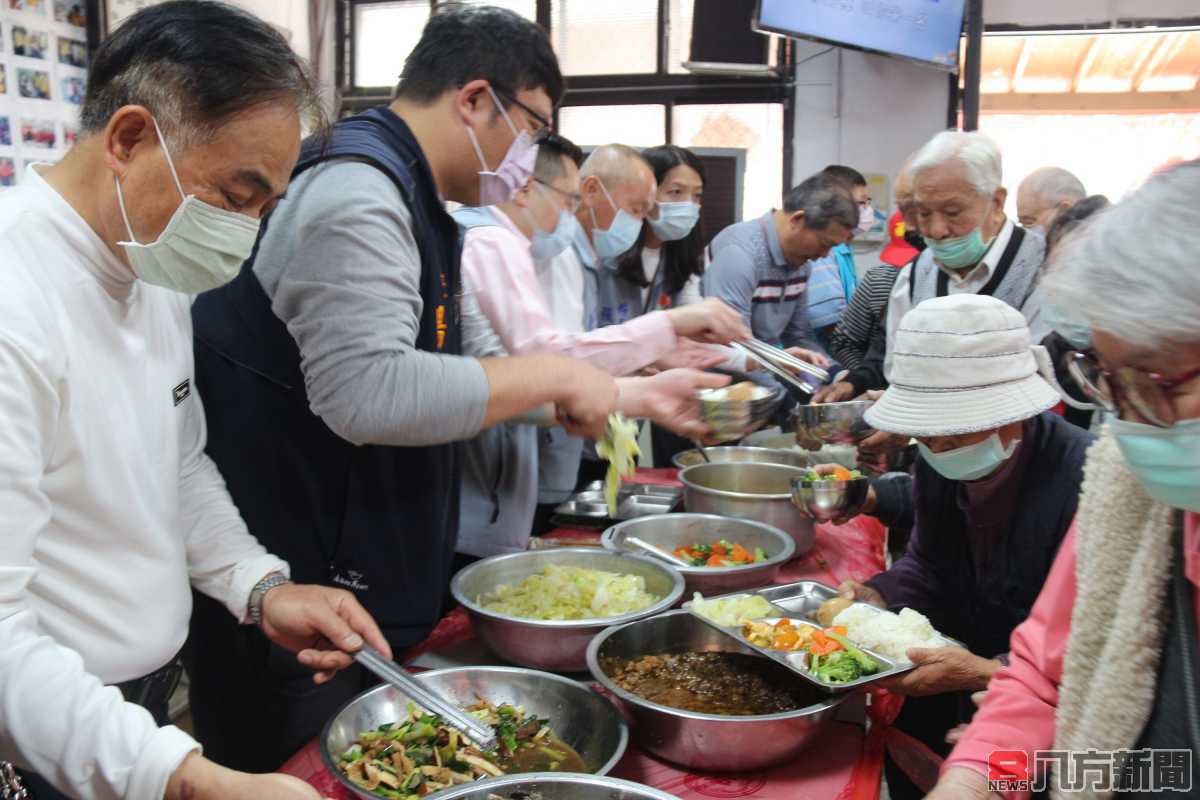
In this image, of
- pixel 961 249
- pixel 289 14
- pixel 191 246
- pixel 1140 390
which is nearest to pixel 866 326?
pixel 961 249

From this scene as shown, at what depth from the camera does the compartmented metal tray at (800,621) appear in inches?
56.9

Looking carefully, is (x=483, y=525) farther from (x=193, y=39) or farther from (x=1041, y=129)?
(x=1041, y=129)

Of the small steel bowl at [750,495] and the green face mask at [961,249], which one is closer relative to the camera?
the small steel bowl at [750,495]

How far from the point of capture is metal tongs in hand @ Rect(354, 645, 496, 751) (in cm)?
134

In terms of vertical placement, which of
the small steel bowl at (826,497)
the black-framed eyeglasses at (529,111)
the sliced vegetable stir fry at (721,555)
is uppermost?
the black-framed eyeglasses at (529,111)

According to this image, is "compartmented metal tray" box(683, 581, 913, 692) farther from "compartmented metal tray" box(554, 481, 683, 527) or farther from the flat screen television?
the flat screen television

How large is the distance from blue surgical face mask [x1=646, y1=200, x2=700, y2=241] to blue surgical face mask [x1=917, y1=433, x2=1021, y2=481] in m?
2.39

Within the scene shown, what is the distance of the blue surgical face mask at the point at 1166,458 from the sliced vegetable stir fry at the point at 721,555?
1143 millimetres

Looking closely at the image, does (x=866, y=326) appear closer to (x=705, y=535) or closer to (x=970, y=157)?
(x=970, y=157)

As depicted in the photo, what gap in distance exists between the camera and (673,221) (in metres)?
4.07

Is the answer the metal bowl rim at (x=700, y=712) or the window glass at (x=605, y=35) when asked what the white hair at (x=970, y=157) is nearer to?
the metal bowl rim at (x=700, y=712)

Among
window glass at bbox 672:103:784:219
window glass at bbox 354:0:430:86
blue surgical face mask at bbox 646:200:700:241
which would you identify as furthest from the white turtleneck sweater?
window glass at bbox 354:0:430:86

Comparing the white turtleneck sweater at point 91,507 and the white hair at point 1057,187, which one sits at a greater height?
the white hair at point 1057,187

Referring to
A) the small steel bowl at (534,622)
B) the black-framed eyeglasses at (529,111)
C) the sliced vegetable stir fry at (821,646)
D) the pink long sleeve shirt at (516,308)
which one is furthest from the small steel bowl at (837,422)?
the black-framed eyeglasses at (529,111)
